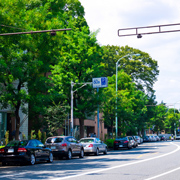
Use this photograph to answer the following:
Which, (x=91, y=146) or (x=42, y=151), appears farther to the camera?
(x=91, y=146)

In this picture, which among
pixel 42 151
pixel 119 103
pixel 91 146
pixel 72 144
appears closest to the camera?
pixel 42 151

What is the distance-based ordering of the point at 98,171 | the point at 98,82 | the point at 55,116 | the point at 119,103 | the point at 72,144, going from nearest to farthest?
the point at 98,171
the point at 72,144
the point at 98,82
the point at 55,116
the point at 119,103

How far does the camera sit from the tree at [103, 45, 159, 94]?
227 feet

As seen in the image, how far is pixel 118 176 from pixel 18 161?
7.61m

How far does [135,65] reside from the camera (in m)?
69.3

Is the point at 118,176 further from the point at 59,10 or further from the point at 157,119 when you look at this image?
the point at 157,119

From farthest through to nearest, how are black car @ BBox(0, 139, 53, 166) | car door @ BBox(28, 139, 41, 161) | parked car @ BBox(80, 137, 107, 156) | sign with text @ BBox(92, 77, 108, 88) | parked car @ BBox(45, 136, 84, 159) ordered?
sign with text @ BBox(92, 77, 108, 88) < parked car @ BBox(80, 137, 107, 156) < parked car @ BBox(45, 136, 84, 159) < car door @ BBox(28, 139, 41, 161) < black car @ BBox(0, 139, 53, 166)

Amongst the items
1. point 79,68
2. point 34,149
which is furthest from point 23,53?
point 79,68

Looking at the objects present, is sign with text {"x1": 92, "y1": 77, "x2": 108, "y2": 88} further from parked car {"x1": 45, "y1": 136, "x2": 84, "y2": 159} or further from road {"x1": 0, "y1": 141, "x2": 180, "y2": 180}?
road {"x1": 0, "y1": 141, "x2": 180, "y2": 180}

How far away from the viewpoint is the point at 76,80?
114 feet

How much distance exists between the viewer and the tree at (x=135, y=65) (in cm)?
6906

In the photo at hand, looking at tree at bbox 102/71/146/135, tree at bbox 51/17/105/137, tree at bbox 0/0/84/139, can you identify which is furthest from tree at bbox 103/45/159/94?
tree at bbox 0/0/84/139

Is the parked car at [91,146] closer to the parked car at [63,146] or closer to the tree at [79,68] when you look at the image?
the parked car at [63,146]

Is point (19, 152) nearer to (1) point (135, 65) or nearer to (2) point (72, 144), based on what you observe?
(2) point (72, 144)
